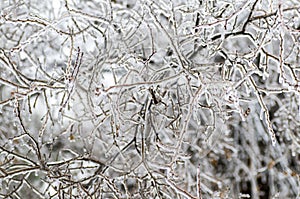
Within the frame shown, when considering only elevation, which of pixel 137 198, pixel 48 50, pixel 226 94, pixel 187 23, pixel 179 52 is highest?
pixel 48 50

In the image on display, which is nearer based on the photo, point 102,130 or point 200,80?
point 200,80

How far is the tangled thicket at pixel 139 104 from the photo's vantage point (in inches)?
85.2

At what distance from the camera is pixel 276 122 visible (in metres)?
4.39

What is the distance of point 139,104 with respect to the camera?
2389mm

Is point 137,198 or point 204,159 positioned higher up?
point 204,159

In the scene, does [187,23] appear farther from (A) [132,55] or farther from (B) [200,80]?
(B) [200,80]

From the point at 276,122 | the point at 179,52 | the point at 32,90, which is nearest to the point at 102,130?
the point at 32,90

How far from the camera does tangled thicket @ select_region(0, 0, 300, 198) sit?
216 cm

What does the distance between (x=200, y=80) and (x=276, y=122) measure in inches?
109

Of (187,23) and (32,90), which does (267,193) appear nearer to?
(187,23)

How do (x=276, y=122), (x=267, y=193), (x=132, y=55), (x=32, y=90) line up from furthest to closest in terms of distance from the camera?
(x=267, y=193) < (x=276, y=122) < (x=132, y=55) < (x=32, y=90)

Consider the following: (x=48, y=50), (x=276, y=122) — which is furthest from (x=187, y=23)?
(x=276, y=122)

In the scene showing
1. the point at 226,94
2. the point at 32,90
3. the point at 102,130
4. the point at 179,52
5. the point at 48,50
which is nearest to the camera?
the point at 226,94

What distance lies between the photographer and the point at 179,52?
1.91 m
